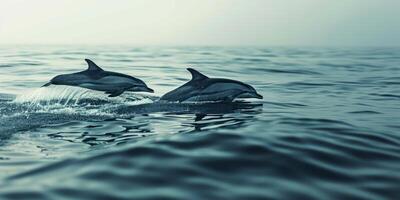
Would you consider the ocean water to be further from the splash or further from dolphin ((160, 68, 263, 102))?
dolphin ((160, 68, 263, 102))

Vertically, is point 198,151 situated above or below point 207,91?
below

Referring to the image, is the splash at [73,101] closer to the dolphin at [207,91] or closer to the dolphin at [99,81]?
the dolphin at [99,81]

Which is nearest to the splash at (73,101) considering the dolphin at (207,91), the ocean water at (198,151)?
the ocean water at (198,151)

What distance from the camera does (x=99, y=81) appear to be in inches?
516

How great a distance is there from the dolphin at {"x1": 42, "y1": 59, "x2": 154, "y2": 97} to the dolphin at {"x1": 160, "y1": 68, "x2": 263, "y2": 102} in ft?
3.84

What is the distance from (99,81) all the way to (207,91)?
3.15 m

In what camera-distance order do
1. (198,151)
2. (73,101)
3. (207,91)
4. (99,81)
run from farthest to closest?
(73,101)
(207,91)
(99,81)
(198,151)

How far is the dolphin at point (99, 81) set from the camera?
1263 cm

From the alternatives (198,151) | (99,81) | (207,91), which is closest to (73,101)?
(99,81)

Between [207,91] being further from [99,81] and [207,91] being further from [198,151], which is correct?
[198,151]

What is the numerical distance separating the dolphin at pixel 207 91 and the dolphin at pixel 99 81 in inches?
46.1

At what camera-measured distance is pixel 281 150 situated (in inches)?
253

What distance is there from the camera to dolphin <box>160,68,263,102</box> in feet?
43.5

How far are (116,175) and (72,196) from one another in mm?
772
